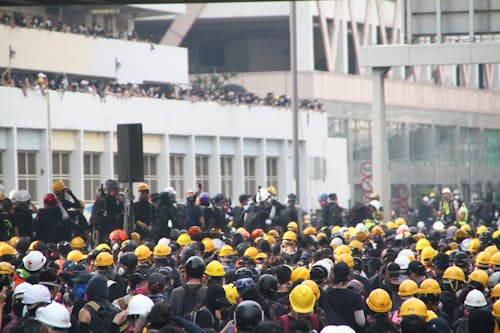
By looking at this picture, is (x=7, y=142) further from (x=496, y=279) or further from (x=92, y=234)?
(x=496, y=279)

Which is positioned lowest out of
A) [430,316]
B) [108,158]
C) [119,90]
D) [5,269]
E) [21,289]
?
[430,316]

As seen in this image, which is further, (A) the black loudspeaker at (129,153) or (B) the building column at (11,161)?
(B) the building column at (11,161)

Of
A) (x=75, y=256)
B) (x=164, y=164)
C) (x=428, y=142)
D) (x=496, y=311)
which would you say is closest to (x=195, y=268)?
(x=496, y=311)

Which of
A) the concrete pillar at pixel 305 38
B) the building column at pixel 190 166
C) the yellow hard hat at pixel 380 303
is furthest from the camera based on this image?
the concrete pillar at pixel 305 38

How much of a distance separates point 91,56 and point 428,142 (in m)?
33.8

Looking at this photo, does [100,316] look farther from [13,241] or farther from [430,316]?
[13,241]

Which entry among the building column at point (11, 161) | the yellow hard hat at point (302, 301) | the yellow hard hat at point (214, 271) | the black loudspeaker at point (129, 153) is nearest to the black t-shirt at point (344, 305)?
the yellow hard hat at point (302, 301)

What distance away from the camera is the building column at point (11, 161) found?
4128 cm

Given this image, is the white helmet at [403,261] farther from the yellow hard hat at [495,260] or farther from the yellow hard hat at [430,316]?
the yellow hard hat at [430,316]

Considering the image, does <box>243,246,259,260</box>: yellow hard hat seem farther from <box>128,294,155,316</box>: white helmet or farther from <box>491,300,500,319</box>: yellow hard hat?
<box>128,294,155,316</box>: white helmet

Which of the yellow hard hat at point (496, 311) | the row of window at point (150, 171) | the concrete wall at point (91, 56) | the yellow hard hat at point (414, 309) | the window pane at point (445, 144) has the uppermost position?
the concrete wall at point (91, 56)

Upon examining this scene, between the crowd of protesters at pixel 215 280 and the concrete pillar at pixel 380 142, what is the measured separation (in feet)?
42.9

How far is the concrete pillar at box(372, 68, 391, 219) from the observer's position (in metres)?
38.0

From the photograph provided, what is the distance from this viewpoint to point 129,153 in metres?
19.8
